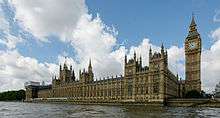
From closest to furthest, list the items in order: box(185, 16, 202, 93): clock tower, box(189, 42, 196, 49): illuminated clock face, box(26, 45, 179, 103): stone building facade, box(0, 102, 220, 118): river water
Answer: box(0, 102, 220, 118): river water
box(26, 45, 179, 103): stone building facade
box(185, 16, 202, 93): clock tower
box(189, 42, 196, 49): illuminated clock face

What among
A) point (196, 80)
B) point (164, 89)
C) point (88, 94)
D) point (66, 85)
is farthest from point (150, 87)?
point (66, 85)

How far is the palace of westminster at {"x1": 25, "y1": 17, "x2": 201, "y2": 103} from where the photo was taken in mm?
114812

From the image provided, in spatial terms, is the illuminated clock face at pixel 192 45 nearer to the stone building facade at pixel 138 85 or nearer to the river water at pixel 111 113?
the stone building facade at pixel 138 85

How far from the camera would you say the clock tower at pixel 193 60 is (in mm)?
137250

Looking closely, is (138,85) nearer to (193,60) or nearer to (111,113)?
(193,60)

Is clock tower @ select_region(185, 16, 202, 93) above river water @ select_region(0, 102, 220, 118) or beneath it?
above

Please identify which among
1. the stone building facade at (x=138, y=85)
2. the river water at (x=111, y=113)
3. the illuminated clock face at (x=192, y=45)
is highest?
the illuminated clock face at (x=192, y=45)

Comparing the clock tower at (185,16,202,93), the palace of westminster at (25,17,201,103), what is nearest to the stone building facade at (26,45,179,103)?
the palace of westminster at (25,17,201,103)

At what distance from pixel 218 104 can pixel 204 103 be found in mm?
4835

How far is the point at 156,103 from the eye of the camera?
108 m

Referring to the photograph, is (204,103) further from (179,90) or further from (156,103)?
Result: (179,90)

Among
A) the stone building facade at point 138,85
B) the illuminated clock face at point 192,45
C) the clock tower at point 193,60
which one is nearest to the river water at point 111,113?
the stone building facade at point 138,85

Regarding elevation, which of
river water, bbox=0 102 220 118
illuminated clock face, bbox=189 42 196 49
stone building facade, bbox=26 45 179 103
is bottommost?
river water, bbox=0 102 220 118

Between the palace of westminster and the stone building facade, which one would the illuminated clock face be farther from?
the stone building facade
